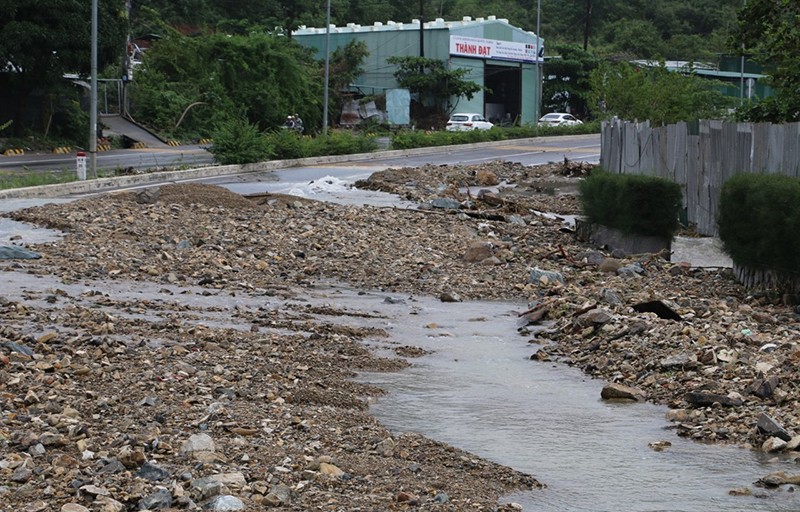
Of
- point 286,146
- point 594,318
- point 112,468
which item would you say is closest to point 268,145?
point 286,146

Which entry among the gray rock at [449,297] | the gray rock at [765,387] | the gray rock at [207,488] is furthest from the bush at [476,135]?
the gray rock at [207,488]

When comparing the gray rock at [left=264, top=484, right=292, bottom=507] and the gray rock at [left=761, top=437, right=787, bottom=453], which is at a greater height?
the gray rock at [left=264, top=484, right=292, bottom=507]

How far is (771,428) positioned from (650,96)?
29.0 meters

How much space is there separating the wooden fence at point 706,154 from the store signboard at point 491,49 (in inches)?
1920

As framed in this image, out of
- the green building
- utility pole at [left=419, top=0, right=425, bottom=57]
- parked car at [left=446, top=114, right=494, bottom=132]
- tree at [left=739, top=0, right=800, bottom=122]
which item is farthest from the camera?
the green building

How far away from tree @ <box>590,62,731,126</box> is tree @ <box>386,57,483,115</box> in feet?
99.1

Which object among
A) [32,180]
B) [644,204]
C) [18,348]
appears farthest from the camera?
[32,180]

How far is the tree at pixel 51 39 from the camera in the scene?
44.0 metres

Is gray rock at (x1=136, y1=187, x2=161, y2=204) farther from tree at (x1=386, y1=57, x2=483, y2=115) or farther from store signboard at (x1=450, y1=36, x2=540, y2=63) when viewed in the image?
store signboard at (x1=450, y1=36, x2=540, y2=63)

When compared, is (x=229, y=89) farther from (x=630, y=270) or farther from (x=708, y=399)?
(x=708, y=399)

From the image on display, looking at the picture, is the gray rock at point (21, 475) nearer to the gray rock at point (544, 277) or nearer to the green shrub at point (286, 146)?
the gray rock at point (544, 277)

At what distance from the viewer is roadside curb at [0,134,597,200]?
27.6 meters

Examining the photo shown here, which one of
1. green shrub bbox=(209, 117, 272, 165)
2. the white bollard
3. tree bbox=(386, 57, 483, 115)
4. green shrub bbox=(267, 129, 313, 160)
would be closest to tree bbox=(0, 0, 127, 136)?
green shrub bbox=(267, 129, 313, 160)

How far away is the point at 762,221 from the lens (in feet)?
50.1
